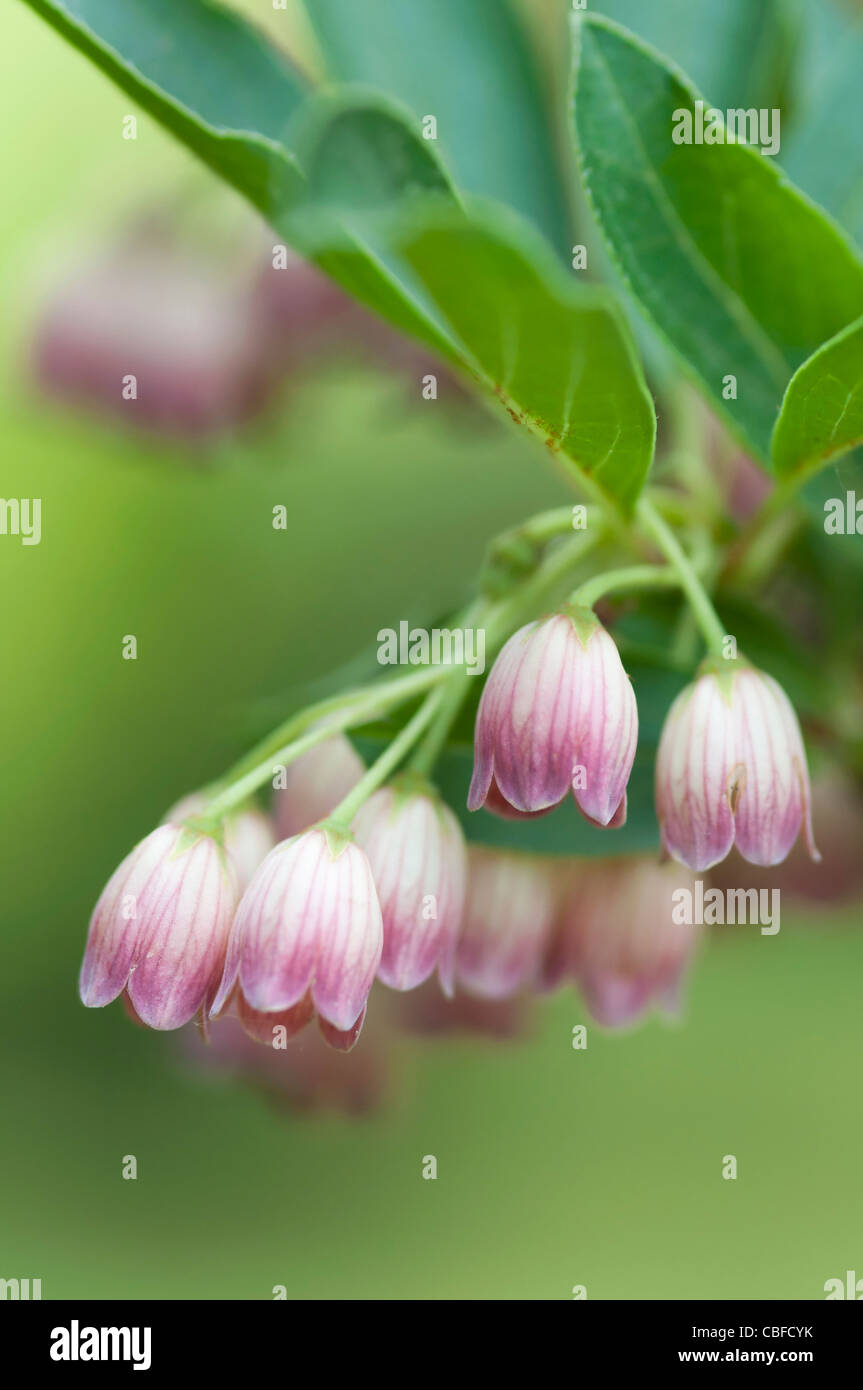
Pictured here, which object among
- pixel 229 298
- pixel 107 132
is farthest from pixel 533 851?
pixel 107 132

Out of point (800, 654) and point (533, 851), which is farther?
point (800, 654)

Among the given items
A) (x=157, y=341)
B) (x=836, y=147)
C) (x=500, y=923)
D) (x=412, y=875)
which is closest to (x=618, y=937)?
(x=500, y=923)

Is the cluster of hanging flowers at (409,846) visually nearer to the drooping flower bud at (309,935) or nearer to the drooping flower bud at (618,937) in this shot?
the drooping flower bud at (309,935)

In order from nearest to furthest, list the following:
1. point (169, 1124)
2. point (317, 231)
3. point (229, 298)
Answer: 1. point (317, 231)
2. point (229, 298)
3. point (169, 1124)

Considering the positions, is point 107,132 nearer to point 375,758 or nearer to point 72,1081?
point 72,1081

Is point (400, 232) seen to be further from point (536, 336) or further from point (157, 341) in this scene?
point (157, 341)

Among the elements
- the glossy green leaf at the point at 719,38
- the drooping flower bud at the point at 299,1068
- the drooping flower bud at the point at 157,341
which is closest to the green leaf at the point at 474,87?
the glossy green leaf at the point at 719,38
